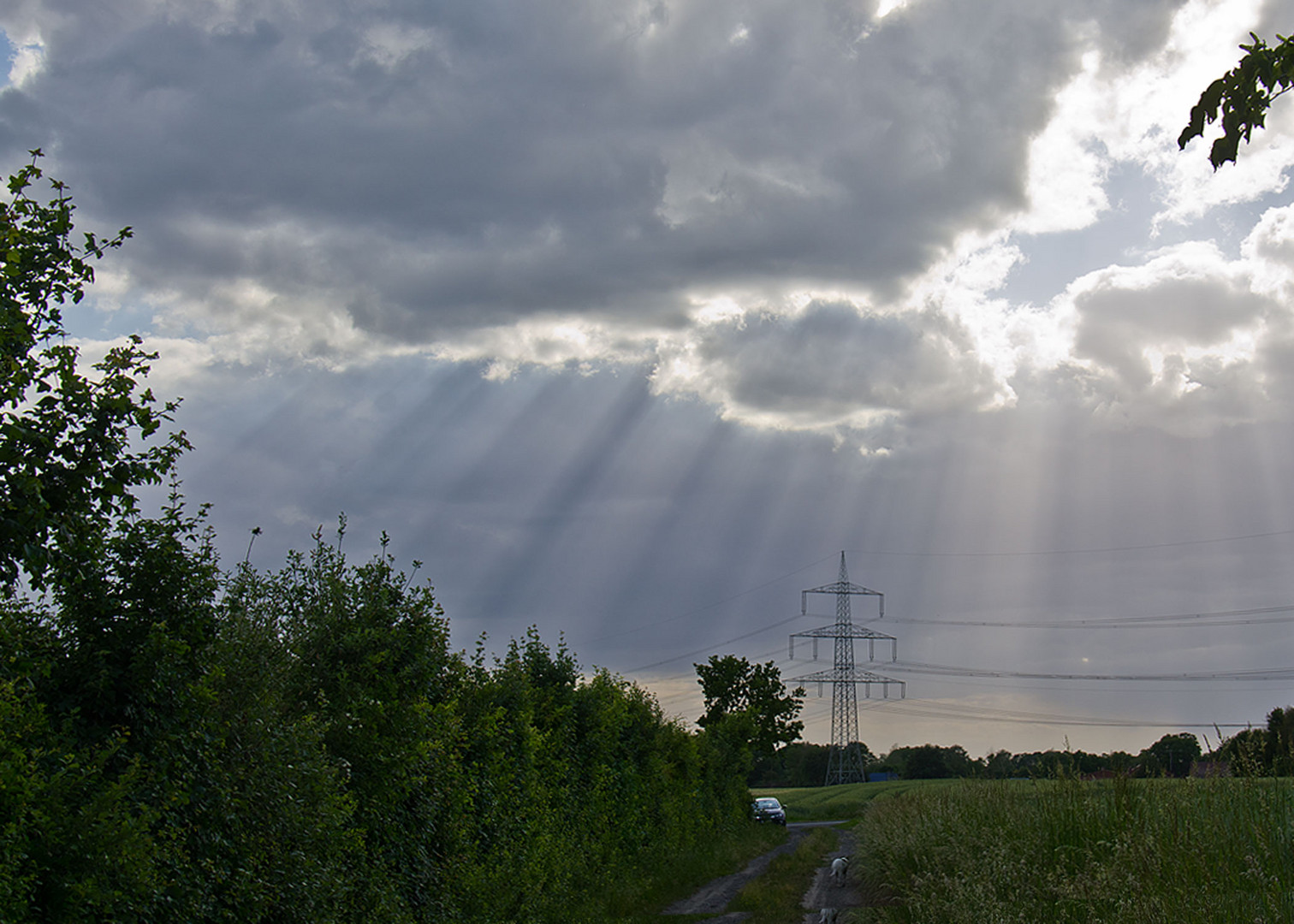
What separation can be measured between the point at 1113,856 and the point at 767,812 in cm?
4656

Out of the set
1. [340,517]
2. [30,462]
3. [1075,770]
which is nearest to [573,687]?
[340,517]

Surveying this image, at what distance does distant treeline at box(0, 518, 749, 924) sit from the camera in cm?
563

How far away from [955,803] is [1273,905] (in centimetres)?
1026

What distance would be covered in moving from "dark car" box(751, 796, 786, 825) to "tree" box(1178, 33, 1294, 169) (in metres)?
49.9

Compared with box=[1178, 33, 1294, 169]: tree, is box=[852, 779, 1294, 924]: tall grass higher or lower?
lower

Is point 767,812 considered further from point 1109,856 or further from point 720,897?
point 1109,856

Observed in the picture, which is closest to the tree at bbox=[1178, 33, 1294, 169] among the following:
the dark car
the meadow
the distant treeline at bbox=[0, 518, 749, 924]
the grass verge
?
the meadow

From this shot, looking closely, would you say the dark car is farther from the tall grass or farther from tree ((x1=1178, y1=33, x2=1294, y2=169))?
tree ((x1=1178, y1=33, x2=1294, y2=169))

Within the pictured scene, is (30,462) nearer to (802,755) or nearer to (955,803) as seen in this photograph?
(955,803)

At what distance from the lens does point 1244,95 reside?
368 cm

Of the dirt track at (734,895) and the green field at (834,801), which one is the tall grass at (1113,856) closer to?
the dirt track at (734,895)

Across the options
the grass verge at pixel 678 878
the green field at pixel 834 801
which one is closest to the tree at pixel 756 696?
the green field at pixel 834 801

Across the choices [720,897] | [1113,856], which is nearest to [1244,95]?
[1113,856]

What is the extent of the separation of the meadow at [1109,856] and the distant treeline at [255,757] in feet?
18.7
